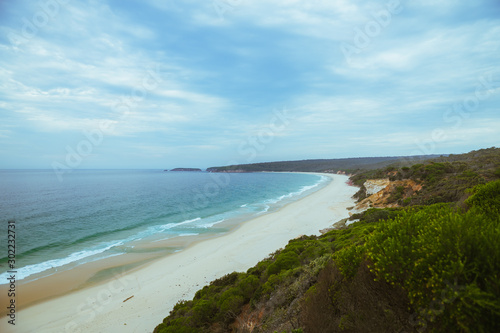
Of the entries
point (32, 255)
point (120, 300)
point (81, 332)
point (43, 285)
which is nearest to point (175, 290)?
point (120, 300)

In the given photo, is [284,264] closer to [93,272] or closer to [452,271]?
[452,271]

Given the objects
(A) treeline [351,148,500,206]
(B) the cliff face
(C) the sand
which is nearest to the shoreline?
(C) the sand

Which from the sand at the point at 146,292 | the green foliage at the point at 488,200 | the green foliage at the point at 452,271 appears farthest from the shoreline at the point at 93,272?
the green foliage at the point at 488,200

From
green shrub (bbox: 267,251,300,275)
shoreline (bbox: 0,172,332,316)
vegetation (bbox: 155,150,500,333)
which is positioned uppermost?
vegetation (bbox: 155,150,500,333)

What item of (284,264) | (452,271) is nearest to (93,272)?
(284,264)

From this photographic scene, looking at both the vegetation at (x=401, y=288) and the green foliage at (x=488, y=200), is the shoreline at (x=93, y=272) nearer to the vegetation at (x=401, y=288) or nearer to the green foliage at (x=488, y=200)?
the vegetation at (x=401, y=288)

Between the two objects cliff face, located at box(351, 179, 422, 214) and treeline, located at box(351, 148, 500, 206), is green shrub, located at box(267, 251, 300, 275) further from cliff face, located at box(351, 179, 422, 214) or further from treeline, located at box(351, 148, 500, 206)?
cliff face, located at box(351, 179, 422, 214)
